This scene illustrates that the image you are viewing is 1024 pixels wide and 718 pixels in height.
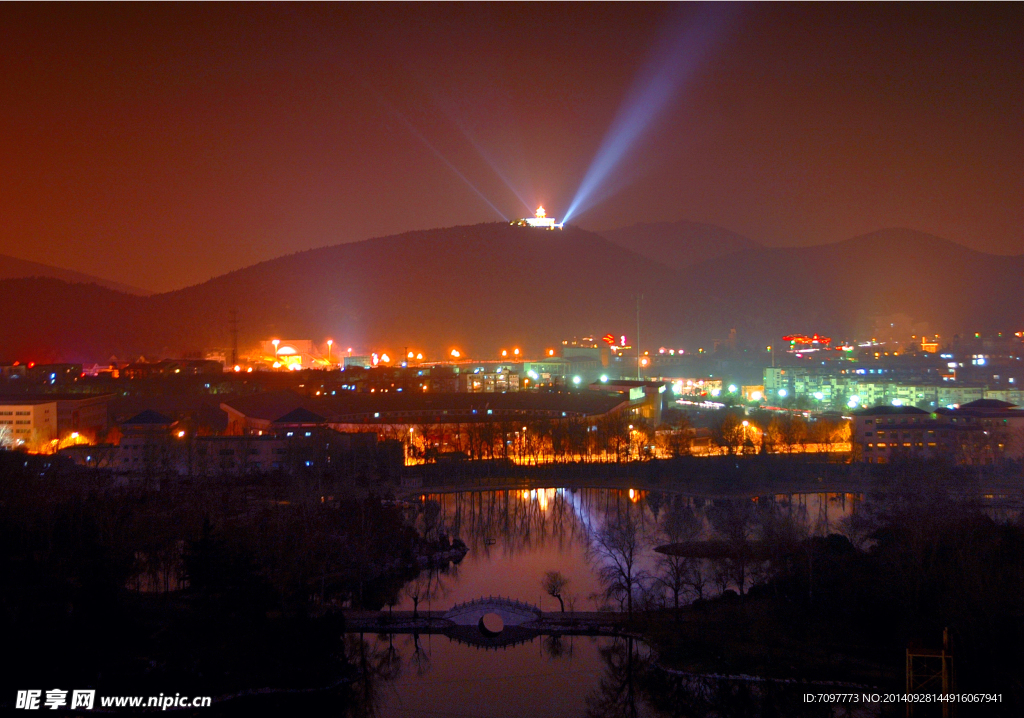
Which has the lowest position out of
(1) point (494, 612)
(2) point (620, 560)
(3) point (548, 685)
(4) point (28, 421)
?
(3) point (548, 685)

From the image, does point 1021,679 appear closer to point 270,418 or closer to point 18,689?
point 18,689

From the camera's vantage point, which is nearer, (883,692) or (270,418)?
(883,692)

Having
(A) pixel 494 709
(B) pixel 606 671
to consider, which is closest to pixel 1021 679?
(B) pixel 606 671

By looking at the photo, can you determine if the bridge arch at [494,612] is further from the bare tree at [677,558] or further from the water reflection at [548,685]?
the bare tree at [677,558]

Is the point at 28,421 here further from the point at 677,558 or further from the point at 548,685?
the point at 548,685

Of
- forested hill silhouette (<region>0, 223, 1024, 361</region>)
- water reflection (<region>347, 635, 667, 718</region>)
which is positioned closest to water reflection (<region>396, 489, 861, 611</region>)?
water reflection (<region>347, 635, 667, 718</region>)

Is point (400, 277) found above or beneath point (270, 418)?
above

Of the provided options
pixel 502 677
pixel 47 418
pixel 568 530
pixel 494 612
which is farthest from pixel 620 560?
pixel 47 418
